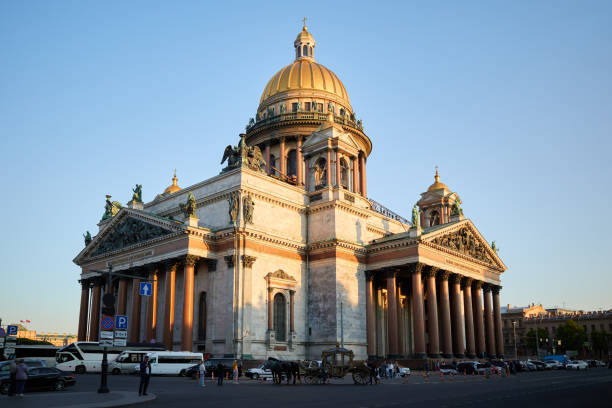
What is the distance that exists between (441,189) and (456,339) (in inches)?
874

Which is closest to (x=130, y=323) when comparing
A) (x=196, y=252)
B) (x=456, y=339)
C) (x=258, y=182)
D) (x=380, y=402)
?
A: (x=196, y=252)

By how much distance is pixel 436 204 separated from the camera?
71250 millimetres

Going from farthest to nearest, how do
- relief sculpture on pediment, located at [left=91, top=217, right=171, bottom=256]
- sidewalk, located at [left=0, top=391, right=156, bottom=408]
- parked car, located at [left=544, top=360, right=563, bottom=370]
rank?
parked car, located at [left=544, top=360, right=563, bottom=370]
relief sculpture on pediment, located at [left=91, top=217, right=171, bottom=256]
sidewalk, located at [left=0, top=391, right=156, bottom=408]

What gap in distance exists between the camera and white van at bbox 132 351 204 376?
135 feet

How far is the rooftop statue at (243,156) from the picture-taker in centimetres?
5197

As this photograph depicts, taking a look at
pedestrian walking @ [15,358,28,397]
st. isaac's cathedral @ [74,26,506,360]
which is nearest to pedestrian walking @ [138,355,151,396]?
pedestrian walking @ [15,358,28,397]

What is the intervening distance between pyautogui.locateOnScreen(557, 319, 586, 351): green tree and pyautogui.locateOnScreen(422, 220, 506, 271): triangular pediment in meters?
64.3

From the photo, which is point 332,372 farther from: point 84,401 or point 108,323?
point 84,401

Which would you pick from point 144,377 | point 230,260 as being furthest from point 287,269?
point 144,377

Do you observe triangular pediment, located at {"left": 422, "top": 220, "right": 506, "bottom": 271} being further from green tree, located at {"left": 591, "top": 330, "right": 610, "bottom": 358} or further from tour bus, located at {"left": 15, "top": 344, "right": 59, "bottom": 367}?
green tree, located at {"left": 591, "top": 330, "right": 610, "bottom": 358}

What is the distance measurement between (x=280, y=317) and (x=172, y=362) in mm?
12035

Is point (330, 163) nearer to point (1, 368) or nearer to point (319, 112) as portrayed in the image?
point (319, 112)

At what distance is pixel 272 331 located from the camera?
160 feet

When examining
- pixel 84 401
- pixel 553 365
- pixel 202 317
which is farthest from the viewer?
pixel 553 365
